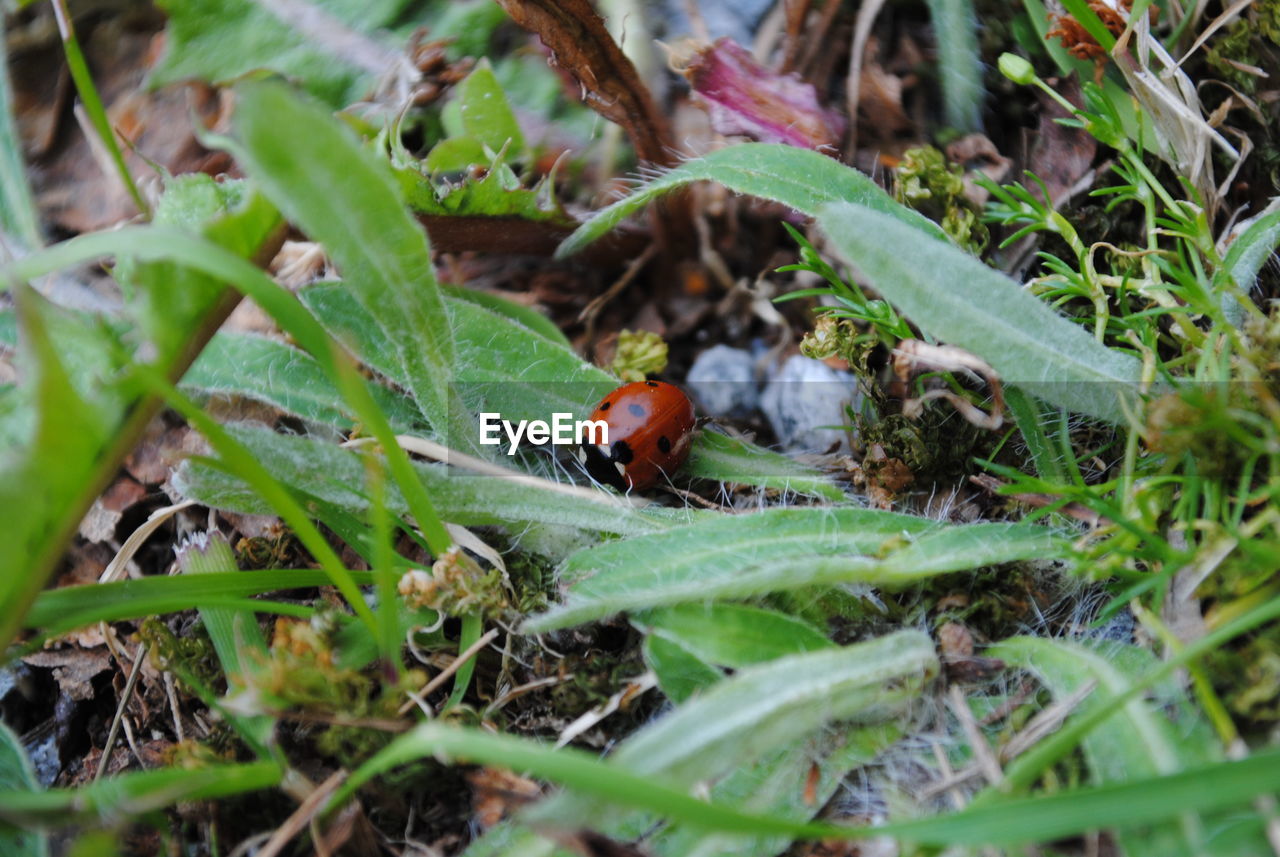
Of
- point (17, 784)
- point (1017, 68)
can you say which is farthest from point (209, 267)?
point (1017, 68)

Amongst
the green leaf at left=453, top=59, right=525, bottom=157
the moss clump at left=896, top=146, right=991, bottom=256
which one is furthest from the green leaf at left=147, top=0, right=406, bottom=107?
the moss clump at left=896, top=146, right=991, bottom=256

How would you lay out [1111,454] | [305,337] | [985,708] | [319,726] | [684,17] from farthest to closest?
[684,17]
[1111,454]
[319,726]
[985,708]
[305,337]

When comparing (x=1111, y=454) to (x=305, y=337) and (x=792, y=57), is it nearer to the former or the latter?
(x=792, y=57)

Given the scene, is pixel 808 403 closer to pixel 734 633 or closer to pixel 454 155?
pixel 734 633

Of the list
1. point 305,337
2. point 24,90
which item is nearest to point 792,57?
point 305,337

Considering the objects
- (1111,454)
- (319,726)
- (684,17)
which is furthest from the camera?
(684,17)

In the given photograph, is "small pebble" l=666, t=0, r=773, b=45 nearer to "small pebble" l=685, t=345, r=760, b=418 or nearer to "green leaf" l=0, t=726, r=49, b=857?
"small pebble" l=685, t=345, r=760, b=418
